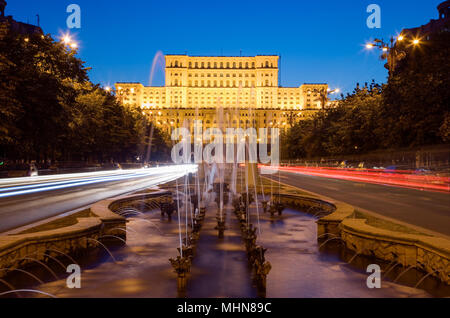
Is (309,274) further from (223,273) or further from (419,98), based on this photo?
(419,98)

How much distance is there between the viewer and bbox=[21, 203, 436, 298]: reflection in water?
6227 millimetres

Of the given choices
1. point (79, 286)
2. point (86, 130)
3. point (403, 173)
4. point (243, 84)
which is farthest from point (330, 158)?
point (243, 84)

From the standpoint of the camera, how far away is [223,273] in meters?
7.22

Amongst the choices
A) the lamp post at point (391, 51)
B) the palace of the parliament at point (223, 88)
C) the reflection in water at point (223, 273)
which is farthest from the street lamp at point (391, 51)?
the palace of the parliament at point (223, 88)

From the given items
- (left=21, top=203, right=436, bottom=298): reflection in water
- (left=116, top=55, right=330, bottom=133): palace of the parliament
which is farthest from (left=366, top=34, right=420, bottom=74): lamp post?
(left=116, top=55, right=330, bottom=133): palace of the parliament

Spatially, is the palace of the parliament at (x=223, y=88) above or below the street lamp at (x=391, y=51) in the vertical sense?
above

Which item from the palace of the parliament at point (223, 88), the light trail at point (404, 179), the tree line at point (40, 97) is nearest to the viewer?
the tree line at point (40, 97)

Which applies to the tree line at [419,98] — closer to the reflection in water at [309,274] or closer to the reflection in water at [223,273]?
the reflection in water at [309,274]

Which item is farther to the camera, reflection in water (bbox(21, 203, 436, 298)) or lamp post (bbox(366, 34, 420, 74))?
lamp post (bbox(366, 34, 420, 74))

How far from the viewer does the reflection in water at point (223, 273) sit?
623 centimetres

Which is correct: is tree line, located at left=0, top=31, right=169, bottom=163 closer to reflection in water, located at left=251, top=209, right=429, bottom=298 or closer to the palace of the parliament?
reflection in water, located at left=251, top=209, right=429, bottom=298

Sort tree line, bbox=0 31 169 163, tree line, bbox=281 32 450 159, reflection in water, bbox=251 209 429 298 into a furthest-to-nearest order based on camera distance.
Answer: tree line, bbox=281 32 450 159
tree line, bbox=0 31 169 163
reflection in water, bbox=251 209 429 298
